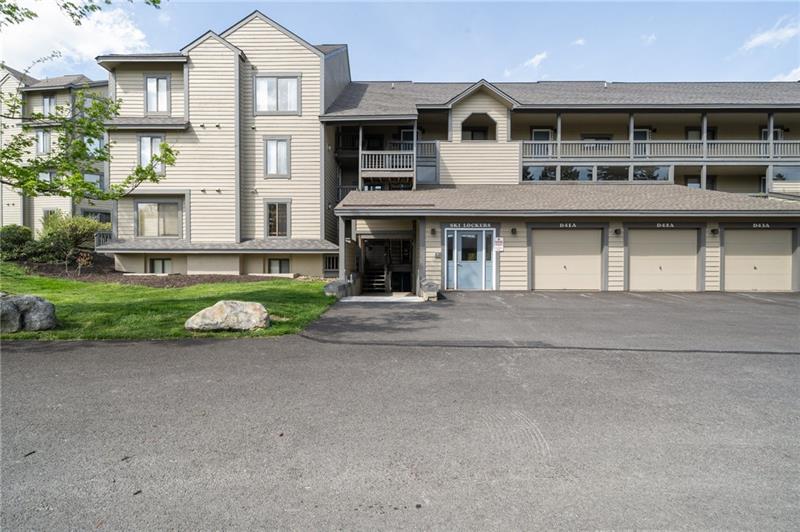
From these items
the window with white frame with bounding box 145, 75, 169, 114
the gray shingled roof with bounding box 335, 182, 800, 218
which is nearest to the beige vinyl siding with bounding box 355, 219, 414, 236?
the gray shingled roof with bounding box 335, 182, 800, 218

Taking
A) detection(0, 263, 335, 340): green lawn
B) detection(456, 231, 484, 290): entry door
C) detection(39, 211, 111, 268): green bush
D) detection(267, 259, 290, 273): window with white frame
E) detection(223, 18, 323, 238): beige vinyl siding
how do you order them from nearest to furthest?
detection(0, 263, 335, 340): green lawn, detection(456, 231, 484, 290): entry door, detection(39, 211, 111, 268): green bush, detection(223, 18, 323, 238): beige vinyl siding, detection(267, 259, 290, 273): window with white frame

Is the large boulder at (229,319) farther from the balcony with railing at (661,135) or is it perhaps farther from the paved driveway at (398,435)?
the balcony with railing at (661,135)

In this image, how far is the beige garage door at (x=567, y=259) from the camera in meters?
13.1

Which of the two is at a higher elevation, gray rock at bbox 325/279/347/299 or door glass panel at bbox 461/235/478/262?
door glass panel at bbox 461/235/478/262

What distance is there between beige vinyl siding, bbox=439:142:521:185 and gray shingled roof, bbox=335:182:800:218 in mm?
740

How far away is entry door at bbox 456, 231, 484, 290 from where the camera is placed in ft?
42.7

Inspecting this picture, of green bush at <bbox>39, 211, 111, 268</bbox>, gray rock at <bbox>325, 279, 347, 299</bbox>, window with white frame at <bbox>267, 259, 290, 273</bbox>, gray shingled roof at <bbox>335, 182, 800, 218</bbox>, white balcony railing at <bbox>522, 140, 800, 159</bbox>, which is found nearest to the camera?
gray rock at <bbox>325, 279, 347, 299</bbox>

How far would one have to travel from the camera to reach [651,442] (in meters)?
3.03

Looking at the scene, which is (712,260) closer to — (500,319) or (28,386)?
(500,319)

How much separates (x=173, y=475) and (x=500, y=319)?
6.77 m

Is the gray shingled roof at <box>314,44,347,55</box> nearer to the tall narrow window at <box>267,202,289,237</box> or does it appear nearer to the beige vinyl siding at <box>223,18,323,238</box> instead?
the beige vinyl siding at <box>223,18,323,238</box>

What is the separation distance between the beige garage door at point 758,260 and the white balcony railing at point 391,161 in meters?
12.3

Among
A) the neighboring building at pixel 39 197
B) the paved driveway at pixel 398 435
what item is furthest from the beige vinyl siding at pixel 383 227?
the neighboring building at pixel 39 197

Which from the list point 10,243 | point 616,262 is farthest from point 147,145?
point 616,262
